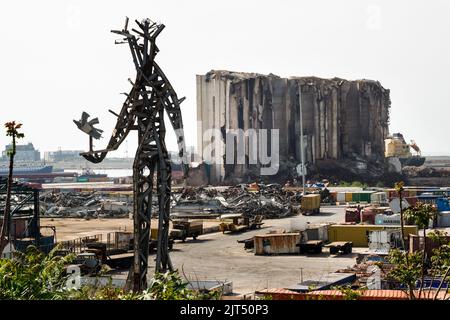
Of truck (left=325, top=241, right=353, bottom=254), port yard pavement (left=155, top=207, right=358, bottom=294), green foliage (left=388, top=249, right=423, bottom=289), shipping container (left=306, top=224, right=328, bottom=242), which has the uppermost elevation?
green foliage (left=388, top=249, right=423, bottom=289)

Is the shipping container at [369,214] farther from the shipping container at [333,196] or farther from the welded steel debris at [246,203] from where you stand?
the shipping container at [333,196]

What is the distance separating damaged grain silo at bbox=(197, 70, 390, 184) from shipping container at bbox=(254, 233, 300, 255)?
7334 cm

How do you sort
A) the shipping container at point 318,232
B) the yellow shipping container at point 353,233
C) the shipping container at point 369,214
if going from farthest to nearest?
the shipping container at point 369,214 → the shipping container at point 318,232 → the yellow shipping container at point 353,233

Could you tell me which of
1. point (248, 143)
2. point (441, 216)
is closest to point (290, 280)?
point (441, 216)

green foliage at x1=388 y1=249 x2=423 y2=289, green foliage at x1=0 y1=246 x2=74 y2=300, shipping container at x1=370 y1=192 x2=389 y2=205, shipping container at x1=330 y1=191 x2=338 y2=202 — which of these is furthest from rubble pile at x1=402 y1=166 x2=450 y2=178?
green foliage at x1=0 y1=246 x2=74 y2=300

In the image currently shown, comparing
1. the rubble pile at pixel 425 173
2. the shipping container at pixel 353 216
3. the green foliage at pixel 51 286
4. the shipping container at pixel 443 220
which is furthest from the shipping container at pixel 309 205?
the rubble pile at pixel 425 173

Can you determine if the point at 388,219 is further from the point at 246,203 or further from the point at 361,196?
the point at 361,196

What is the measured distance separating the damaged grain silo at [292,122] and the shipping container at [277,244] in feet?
241

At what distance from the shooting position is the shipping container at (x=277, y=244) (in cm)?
4219

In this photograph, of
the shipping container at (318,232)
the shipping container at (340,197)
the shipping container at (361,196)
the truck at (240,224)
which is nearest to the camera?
the shipping container at (318,232)

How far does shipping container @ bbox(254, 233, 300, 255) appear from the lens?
42188mm

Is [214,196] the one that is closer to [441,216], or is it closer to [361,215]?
[361,215]

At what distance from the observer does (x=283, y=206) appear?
7075 cm

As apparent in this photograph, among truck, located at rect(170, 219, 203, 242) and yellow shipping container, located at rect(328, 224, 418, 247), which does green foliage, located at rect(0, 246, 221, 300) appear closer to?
yellow shipping container, located at rect(328, 224, 418, 247)
